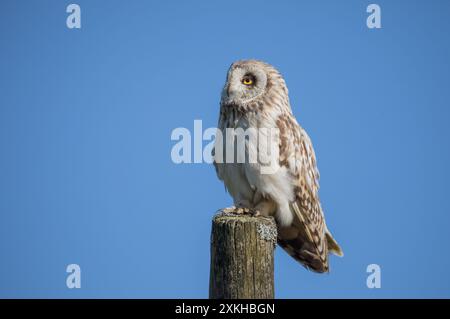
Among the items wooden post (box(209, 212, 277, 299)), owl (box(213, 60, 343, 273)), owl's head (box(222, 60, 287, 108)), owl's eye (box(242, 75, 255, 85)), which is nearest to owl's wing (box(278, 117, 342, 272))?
owl (box(213, 60, 343, 273))

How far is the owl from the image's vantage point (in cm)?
664

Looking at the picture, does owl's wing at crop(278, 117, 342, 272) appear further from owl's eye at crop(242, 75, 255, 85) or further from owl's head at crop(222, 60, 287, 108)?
owl's eye at crop(242, 75, 255, 85)

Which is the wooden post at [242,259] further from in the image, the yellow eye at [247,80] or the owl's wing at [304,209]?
the yellow eye at [247,80]

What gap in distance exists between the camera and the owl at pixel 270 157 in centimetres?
664

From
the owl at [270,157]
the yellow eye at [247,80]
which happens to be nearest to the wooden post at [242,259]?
the owl at [270,157]

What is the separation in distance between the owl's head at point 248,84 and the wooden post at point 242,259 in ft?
7.07

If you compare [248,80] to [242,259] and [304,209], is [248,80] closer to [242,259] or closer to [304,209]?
[304,209]

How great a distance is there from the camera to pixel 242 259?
4.76m

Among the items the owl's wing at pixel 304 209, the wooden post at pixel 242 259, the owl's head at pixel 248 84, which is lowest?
the wooden post at pixel 242 259

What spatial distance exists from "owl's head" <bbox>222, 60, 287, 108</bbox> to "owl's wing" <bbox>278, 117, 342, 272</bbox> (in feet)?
1.29

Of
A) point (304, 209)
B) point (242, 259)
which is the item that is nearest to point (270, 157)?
point (304, 209)
